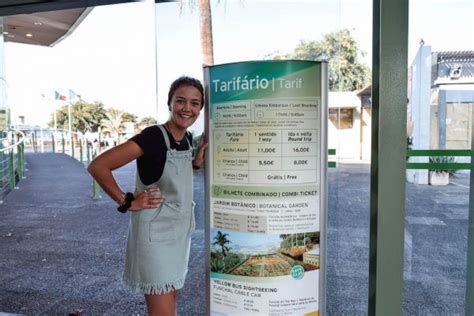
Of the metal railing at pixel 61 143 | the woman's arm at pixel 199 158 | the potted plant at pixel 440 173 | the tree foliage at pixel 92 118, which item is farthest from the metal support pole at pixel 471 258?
the metal railing at pixel 61 143

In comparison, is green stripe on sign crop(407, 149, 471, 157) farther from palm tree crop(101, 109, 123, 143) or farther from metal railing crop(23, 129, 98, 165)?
metal railing crop(23, 129, 98, 165)

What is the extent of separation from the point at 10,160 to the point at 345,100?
6851mm

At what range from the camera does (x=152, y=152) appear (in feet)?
6.24

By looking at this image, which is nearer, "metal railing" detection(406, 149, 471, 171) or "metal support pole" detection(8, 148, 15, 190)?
"metal railing" detection(406, 149, 471, 171)

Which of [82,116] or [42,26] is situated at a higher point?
[42,26]

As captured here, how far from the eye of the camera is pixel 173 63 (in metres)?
3.71

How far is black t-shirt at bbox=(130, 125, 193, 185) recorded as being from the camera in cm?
190

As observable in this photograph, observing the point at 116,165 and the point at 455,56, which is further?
the point at 455,56

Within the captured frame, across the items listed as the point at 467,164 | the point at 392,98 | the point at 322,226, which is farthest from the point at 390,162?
the point at 467,164

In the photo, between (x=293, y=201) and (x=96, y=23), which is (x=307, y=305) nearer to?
(x=293, y=201)

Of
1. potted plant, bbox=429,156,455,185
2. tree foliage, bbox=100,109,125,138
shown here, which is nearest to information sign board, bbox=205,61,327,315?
potted plant, bbox=429,156,455,185

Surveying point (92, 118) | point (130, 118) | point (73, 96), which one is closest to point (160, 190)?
point (130, 118)

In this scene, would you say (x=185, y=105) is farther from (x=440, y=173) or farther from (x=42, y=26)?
(x=42, y=26)

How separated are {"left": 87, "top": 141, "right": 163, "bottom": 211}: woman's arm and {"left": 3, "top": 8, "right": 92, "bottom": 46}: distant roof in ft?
14.6
